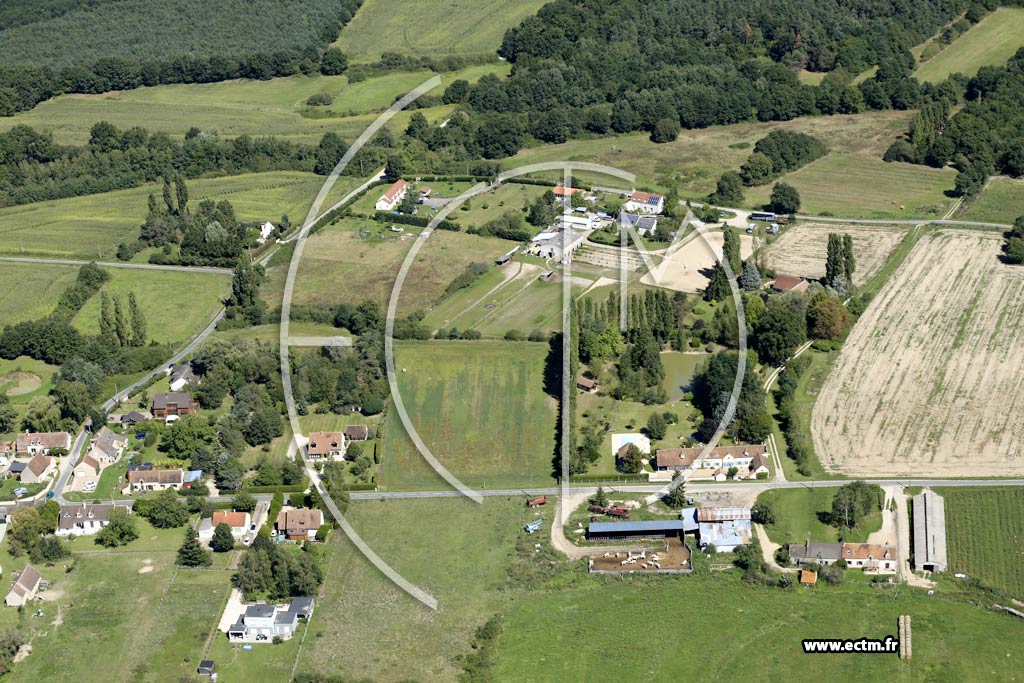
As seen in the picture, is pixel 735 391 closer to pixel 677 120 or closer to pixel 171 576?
pixel 171 576

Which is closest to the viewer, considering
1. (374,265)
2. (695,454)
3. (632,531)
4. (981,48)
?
(632,531)

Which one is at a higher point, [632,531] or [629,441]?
[629,441]

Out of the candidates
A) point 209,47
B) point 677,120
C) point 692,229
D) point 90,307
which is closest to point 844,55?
point 677,120

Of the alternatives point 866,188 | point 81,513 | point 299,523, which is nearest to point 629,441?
point 299,523

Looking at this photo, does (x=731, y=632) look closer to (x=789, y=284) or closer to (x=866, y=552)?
(x=866, y=552)

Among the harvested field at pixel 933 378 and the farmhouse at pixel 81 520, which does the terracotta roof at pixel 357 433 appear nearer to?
the farmhouse at pixel 81 520

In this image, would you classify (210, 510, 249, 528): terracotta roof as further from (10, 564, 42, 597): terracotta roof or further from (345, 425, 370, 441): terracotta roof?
(345, 425, 370, 441): terracotta roof
